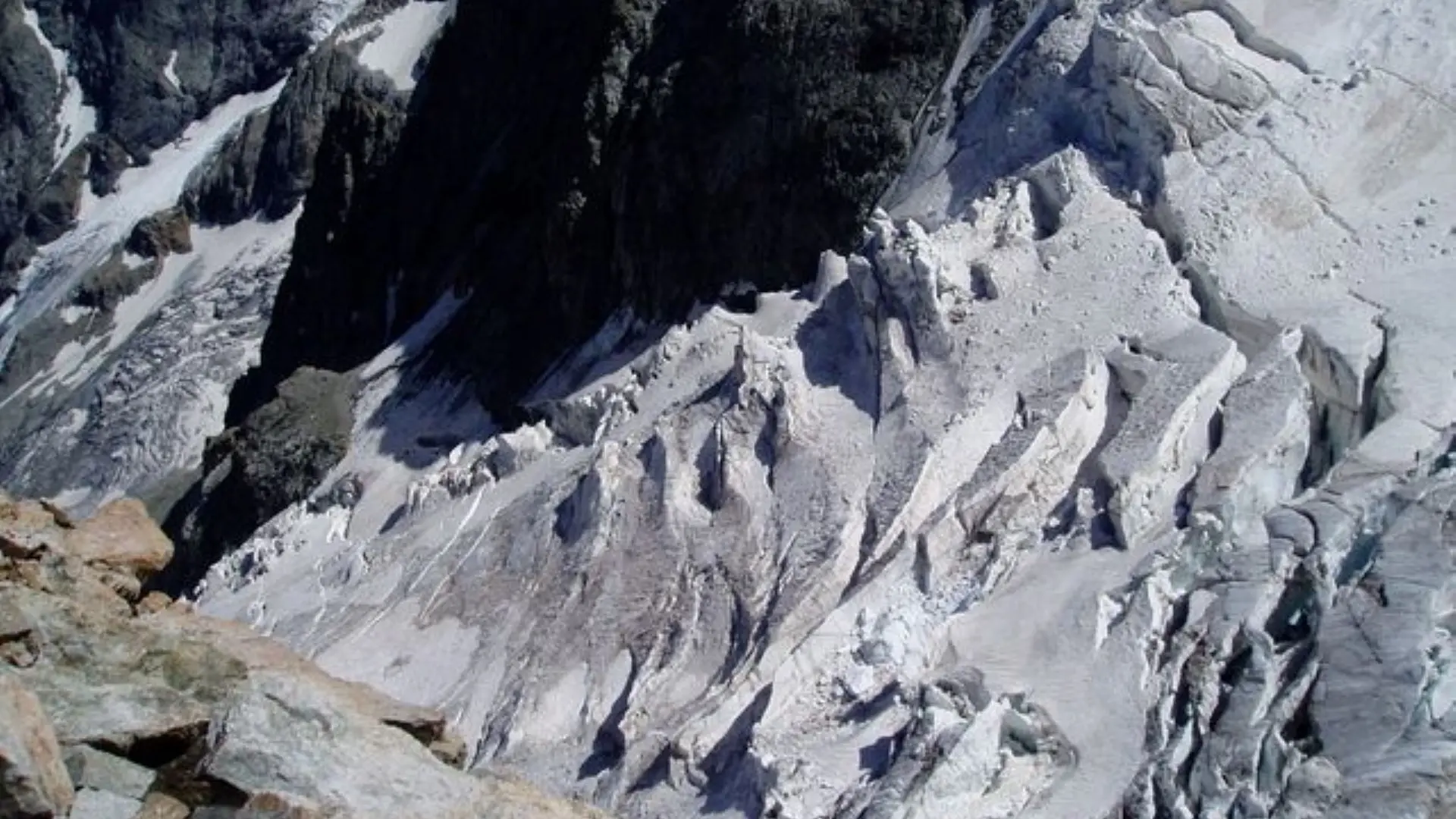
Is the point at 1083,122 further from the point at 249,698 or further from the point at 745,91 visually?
the point at 249,698

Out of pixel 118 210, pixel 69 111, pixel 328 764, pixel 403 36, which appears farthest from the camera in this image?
pixel 69 111

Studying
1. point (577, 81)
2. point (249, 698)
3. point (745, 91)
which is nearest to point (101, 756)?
point (249, 698)

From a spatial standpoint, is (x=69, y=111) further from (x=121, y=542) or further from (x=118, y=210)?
(x=121, y=542)

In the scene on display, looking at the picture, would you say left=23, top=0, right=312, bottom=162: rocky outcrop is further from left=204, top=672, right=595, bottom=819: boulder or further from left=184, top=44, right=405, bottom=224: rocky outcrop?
left=204, top=672, right=595, bottom=819: boulder

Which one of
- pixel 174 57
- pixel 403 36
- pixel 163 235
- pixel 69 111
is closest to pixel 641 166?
pixel 403 36

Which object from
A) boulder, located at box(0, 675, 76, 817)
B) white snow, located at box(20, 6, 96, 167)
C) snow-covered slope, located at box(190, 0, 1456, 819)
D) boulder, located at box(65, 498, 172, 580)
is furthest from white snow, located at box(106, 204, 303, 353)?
boulder, located at box(0, 675, 76, 817)
